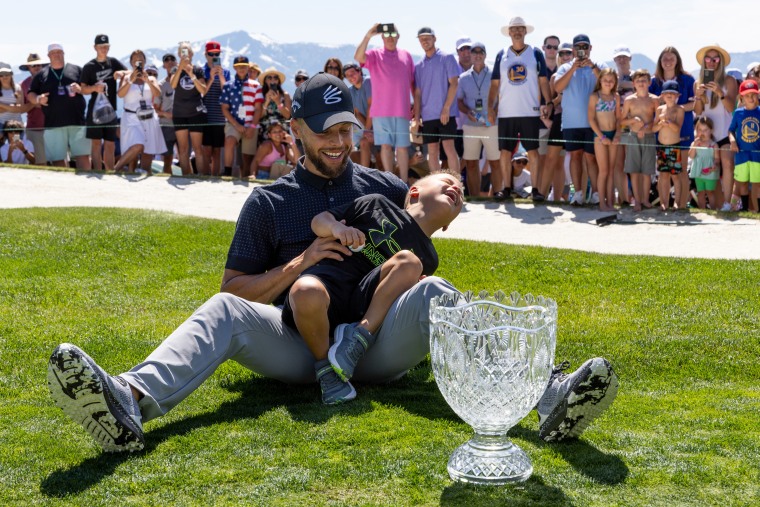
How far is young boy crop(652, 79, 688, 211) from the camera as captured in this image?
36.8ft

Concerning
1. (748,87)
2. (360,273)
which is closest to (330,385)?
(360,273)

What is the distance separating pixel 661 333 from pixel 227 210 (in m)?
7.33

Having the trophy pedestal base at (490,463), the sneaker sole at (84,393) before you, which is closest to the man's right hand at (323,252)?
the sneaker sole at (84,393)

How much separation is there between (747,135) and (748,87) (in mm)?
529

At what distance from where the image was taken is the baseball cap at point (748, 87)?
35.9 ft

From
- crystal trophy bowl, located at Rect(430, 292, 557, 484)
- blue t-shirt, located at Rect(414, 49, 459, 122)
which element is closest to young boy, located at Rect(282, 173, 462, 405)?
crystal trophy bowl, located at Rect(430, 292, 557, 484)

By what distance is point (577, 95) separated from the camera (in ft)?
38.1

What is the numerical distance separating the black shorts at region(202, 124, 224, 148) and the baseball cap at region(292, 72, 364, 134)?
988 centimetres

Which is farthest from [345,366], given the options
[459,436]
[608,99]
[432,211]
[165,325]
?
[608,99]

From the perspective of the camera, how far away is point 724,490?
141 inches

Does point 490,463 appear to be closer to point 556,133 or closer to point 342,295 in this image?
point 342,295

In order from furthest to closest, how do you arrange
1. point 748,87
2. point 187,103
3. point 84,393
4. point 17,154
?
point 17,154 → point 187,103 → point 748,87 → point 84,393

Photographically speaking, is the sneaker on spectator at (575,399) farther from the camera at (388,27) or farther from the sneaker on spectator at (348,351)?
the camera at (388,27)

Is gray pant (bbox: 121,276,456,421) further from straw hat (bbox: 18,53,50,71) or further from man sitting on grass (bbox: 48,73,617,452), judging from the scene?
straw hat (bbox: 18,53,50,71)
